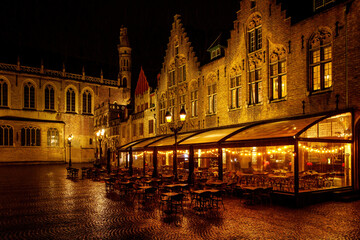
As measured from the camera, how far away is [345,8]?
12711 millimetres

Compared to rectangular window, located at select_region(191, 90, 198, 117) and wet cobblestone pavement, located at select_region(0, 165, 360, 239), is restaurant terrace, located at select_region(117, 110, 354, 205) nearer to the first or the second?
wet cobblestone pavement, located at select_region(0, 165, 360, 239)

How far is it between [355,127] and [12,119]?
48.3 m

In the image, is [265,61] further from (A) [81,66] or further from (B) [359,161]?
(A) [81,66]

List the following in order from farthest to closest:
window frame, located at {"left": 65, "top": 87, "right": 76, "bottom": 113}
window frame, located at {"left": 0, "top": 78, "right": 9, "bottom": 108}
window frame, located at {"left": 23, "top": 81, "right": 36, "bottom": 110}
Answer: window frame, located at {"left": 65, "top": 87, "right": 76, "bottom": 113} → window frame, located at {"left": 23, "top": 81, "right": 36, "bottom": 110} → window frame, located at {"left": 0, "top": 78, "right": 9, "bottom": 108}

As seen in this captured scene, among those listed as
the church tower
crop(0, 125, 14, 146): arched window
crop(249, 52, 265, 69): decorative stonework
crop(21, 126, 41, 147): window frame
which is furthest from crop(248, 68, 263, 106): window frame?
the church tower

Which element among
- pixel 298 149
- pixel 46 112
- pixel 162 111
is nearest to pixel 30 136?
pixel 46 112

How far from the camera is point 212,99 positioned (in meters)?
21.4

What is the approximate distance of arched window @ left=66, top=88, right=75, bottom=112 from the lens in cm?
5594

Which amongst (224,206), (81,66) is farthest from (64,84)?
(224,206)

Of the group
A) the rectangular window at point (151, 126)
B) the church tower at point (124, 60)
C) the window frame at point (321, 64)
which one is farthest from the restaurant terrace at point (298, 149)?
the church tower at point (124, 60)

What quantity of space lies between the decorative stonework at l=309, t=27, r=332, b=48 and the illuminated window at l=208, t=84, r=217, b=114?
8043 mm

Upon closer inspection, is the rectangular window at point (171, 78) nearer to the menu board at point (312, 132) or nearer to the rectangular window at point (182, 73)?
the rectangular window at point (182, 73)

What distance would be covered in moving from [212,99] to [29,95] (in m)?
42.1

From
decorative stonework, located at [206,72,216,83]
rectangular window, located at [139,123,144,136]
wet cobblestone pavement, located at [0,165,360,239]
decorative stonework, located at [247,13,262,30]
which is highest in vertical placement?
decorative stonework, located at [247,13,262,30]
